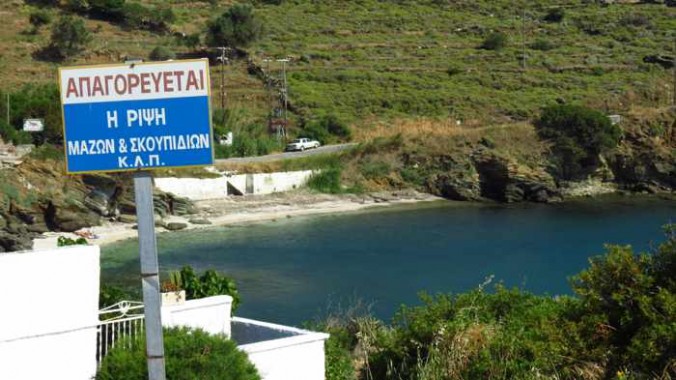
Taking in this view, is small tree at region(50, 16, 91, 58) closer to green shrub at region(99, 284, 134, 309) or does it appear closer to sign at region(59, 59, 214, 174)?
green shrub at region(99, 284, 134, 309)

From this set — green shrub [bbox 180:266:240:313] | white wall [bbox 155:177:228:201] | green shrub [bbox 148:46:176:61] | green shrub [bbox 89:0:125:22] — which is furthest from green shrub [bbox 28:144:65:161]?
green shrub [bbox 180:266:240:313]

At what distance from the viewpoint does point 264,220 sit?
57.6 metres

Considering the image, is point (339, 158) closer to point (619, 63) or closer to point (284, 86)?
point (284, 86)

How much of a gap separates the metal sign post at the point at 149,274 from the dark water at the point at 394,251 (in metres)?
27.3

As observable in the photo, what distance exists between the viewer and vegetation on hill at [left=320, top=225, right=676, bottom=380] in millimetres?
10461

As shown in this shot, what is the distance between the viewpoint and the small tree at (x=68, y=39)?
77.6 meters

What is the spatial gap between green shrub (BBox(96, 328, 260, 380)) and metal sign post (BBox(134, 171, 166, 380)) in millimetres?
1989

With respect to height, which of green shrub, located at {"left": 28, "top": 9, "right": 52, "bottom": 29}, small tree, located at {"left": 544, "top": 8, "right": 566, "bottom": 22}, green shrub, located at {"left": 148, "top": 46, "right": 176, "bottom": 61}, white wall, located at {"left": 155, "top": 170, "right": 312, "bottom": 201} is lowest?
white wall, located at {"left": 155, "top": 170, "right": 312, "bottom": 201}

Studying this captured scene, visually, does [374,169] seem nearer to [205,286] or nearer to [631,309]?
[205,286]

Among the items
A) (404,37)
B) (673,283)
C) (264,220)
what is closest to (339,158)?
(264,220)

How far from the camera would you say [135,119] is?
7.17 metres

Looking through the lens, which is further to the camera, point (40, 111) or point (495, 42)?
point (495, 42)

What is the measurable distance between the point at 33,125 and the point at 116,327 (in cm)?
5128

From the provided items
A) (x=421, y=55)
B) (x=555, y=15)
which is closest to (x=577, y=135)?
(x=421, y=55)
